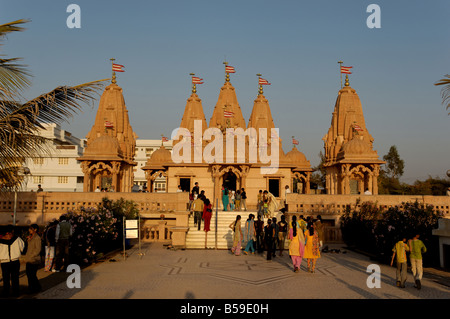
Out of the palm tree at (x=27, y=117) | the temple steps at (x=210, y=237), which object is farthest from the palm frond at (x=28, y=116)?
the temple steps at (x=210, y=237)

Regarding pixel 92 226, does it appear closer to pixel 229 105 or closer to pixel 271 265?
pixel 271 265

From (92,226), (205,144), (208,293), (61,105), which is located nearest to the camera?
(61,105)

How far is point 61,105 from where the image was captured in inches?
328

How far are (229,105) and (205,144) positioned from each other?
4370mm

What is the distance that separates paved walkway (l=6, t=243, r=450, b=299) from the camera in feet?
29.3

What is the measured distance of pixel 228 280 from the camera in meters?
10.5

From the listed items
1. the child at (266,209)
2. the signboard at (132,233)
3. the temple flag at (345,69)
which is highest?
the temple flag at (345,69)

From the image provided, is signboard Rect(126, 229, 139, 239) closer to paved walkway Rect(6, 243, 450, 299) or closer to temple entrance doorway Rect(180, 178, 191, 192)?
paved walkway Rect(6, 243, 450, 299)

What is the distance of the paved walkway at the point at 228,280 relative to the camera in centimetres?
895

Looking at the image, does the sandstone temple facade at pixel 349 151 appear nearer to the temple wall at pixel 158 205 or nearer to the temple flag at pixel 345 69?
the temple flag at pixel 345 69

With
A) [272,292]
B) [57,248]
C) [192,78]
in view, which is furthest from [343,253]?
[192,78]
